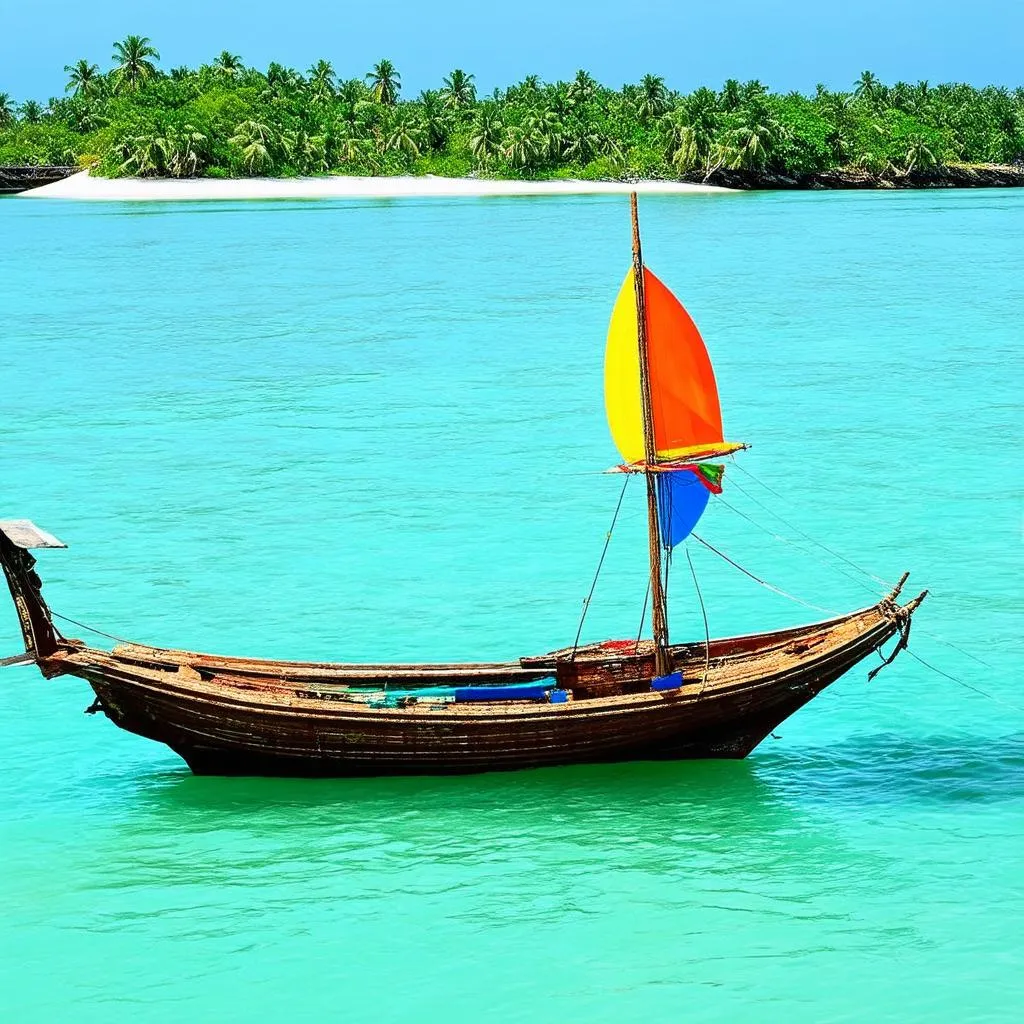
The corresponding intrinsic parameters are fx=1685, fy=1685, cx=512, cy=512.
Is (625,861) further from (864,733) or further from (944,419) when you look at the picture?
(944,419)

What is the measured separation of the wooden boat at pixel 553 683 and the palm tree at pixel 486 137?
136463 mm

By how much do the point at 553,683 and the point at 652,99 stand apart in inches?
6340

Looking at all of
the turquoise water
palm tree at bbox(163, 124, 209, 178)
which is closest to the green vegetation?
palm tree at bbox(163, 124, 209, 178)

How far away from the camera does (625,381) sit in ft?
55.8

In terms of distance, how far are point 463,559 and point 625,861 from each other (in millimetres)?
11886

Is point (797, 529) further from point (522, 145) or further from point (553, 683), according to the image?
point (522, 145)

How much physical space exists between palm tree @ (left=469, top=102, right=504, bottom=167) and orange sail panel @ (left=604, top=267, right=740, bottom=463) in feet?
447

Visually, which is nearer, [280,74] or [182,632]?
[182,632]

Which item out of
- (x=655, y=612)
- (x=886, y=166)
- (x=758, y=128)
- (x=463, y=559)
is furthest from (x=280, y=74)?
(x=655, y=612)

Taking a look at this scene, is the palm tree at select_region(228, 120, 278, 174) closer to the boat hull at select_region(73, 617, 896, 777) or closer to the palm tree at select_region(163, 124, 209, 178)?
the palm tree at select_region(163, 124, 209, 178)

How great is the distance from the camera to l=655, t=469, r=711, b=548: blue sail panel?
57.0 ft

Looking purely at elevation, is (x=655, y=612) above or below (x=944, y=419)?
above

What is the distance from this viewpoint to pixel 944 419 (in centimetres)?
3844

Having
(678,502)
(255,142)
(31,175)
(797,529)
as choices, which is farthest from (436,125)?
(678,502)
